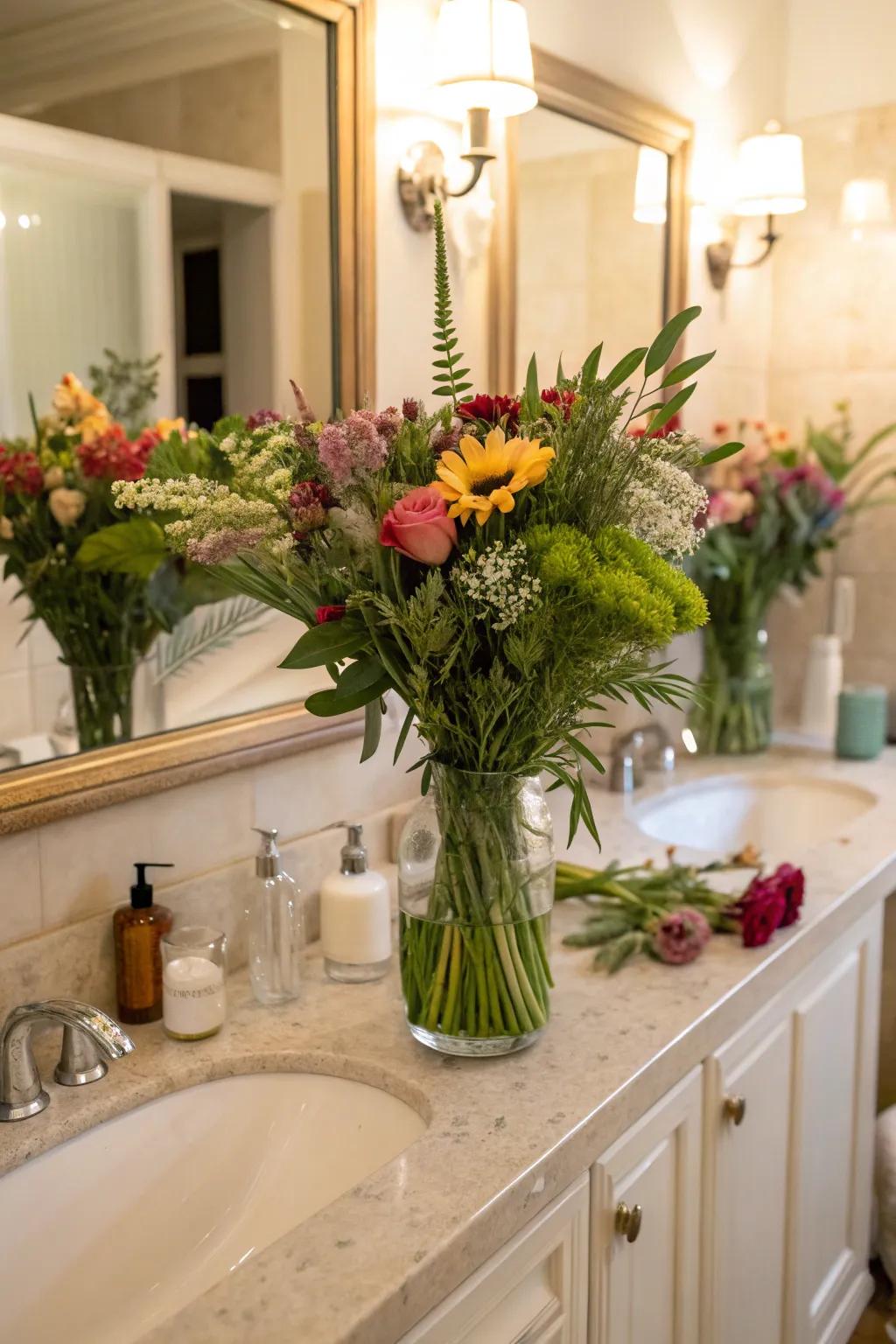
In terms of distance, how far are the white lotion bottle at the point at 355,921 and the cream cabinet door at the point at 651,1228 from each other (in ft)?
1.18

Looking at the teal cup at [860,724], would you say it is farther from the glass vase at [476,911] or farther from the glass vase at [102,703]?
the glass vase at [102,703]

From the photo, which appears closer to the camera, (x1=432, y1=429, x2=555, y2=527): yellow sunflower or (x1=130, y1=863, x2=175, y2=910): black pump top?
(x1=432, y1=429, x2=555, y2=527): yellow sunflower

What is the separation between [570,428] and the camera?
114 cm

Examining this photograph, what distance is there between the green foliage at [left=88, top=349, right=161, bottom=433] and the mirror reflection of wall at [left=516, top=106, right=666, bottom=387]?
0.78 meters

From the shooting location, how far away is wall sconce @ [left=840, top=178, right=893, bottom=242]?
2.76 meters

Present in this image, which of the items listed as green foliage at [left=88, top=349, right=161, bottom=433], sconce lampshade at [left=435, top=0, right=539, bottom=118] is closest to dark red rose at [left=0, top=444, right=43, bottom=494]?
green foliage at [left=88, top=349, right=161, bottom=433]

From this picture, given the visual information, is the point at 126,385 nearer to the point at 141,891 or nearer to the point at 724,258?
the point at 141,891

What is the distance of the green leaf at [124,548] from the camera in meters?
1.45

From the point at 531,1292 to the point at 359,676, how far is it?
60cm

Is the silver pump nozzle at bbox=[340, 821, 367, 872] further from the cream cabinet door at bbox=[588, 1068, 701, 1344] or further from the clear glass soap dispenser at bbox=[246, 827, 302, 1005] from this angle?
the cream cabinet door at bbox=[588, 1068, 701, 1344]

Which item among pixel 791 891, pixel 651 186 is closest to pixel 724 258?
pixel 651 186

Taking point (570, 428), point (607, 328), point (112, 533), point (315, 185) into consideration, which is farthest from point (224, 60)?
point (607, 328)

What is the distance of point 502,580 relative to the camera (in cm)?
111

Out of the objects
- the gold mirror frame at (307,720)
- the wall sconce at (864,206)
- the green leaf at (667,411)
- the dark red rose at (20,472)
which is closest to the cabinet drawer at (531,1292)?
the gold mirror frame at (307,720)
